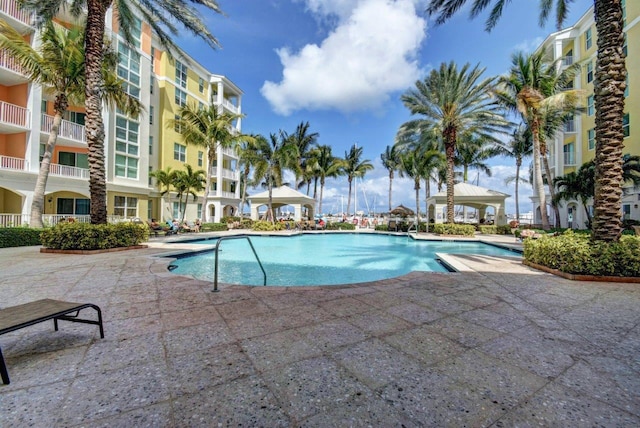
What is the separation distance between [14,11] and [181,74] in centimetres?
1342

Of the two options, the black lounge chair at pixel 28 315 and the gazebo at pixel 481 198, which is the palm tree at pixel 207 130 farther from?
the black lounge chair at pixel 28 315

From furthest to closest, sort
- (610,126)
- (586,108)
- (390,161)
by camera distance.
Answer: (390,161) < (586,108) < (610,126)

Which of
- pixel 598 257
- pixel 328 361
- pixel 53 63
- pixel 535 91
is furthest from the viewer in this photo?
pixel 535 91

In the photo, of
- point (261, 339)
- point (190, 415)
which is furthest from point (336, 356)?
point (190, 415)

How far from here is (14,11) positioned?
563 inches

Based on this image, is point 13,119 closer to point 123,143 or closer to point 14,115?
point 14,115

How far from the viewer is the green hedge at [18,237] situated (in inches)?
425

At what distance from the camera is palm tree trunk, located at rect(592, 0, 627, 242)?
6.27 meters

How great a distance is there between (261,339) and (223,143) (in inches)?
842

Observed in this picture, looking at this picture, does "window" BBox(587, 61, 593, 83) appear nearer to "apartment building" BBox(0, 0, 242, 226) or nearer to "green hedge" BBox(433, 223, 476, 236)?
"green hedge" BBox(433, 223, 476, 236)

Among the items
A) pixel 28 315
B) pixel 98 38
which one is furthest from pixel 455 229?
pixel 98 38

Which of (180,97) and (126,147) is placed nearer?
(126,147)

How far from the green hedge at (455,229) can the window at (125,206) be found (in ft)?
72.5

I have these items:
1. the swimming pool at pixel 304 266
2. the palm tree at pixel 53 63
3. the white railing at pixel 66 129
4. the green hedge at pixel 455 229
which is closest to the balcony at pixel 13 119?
the white railing at pixel 66 129
